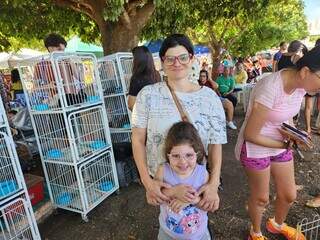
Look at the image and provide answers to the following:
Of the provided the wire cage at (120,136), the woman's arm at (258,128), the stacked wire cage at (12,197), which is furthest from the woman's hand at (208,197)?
the wire cage at (120,136)

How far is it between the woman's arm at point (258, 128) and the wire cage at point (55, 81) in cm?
192

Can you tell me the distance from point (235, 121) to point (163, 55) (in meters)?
5.92

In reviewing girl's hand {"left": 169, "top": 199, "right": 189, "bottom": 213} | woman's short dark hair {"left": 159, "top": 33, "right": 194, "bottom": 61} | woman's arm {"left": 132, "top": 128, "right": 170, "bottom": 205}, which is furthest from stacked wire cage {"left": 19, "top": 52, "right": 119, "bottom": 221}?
girl's hand {"left": 169, "top": 199, "right": 189, "bottom": 213}

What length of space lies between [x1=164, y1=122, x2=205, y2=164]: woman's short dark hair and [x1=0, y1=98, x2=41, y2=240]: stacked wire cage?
163 centimetres

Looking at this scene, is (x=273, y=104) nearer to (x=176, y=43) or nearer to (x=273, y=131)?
(x=273, y=131)

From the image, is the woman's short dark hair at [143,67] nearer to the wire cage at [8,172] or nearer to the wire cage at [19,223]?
the wire cage at [8,172]

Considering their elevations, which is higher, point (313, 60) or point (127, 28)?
point (127, 28)

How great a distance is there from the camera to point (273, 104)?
2.16 meters

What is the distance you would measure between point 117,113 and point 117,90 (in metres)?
0.37

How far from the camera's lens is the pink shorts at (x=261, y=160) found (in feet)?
7.79

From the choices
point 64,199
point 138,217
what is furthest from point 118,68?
point 138,217

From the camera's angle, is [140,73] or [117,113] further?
[117,113]

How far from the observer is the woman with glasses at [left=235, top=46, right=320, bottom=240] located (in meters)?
2.07

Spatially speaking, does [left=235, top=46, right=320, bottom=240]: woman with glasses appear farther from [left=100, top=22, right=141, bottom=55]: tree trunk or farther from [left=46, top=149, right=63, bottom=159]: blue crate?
[left=100, top=22, right=141, bottom=55]: tree trunk
